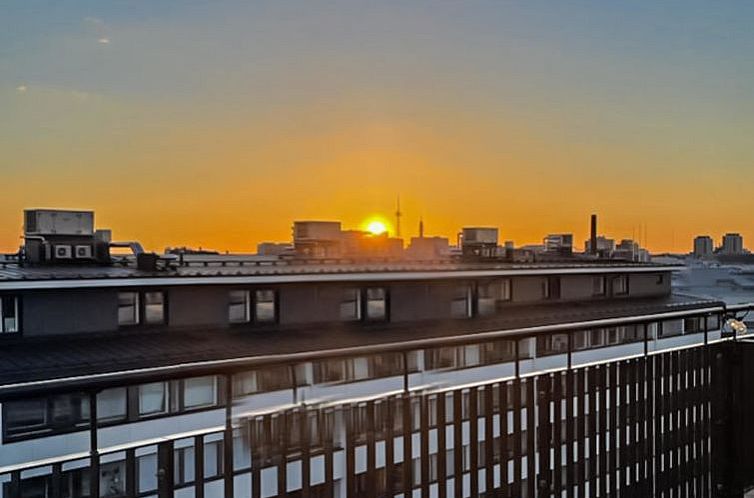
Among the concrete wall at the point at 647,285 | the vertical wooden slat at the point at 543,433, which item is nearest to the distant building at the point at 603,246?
the concrete wall at the point at 647,285

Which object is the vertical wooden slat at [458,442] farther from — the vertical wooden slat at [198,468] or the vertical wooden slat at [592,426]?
the vertical wooden slat at [198,468]

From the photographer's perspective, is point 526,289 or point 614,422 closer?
point 614,422

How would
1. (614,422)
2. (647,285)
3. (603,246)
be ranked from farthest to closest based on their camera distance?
(603,246), (647,285), (614,422)

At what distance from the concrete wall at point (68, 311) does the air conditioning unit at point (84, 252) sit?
2594 millimetres

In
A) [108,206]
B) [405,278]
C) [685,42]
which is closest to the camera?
[685,42]

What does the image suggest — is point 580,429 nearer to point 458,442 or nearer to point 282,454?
point 458,442

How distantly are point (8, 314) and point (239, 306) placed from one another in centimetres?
447

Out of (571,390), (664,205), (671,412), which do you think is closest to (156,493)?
(571,390)

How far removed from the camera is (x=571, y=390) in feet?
8.58

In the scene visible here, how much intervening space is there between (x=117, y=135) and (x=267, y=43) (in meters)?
3.37

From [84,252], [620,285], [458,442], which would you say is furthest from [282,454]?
[620,285]

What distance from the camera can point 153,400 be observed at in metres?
10.9

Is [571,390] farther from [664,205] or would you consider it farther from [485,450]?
[664,205]

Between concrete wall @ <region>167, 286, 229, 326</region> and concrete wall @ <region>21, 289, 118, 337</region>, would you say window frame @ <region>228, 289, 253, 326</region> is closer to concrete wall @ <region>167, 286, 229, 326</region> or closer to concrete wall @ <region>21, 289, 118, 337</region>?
concrete wall @ <region>167, 286, 229, 326</region>
